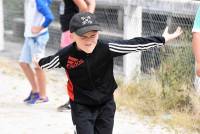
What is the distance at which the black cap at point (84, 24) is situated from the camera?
3.96 metres

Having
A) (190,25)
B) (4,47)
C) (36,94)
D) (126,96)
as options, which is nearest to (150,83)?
(126,96)

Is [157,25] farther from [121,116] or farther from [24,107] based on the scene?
[24,107]

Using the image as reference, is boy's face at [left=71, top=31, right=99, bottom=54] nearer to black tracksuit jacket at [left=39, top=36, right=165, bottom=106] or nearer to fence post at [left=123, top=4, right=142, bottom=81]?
black tracksuit jacket at [left=39, top=36, right=165, bottom=106]

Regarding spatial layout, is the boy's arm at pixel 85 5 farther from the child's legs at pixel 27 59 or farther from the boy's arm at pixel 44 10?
the child's legs at pixel 27 59

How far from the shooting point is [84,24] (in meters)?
3.98

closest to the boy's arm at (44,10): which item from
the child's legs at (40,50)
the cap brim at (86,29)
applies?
the child's legs at (40,50)

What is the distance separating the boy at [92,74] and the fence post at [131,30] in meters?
3.20

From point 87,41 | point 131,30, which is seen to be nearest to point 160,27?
point 131,30

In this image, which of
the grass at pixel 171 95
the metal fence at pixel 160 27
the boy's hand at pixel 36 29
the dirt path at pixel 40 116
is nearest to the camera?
the dirt path at pixel 40 116

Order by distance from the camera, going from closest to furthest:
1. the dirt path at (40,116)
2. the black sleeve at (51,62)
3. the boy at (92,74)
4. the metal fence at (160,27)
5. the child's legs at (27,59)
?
the boy at (92,74), the black sleeve at (51,62), the dirt path at (40,116), the metal fence at (160,27), the child's legs at (27,59)

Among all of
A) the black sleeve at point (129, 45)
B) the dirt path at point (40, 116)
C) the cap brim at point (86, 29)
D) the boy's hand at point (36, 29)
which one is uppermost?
the cap brim at point (86, 29)

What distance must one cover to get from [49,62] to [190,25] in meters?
2.75

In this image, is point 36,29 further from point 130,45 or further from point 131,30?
point 130,45

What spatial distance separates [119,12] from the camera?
805 cm
